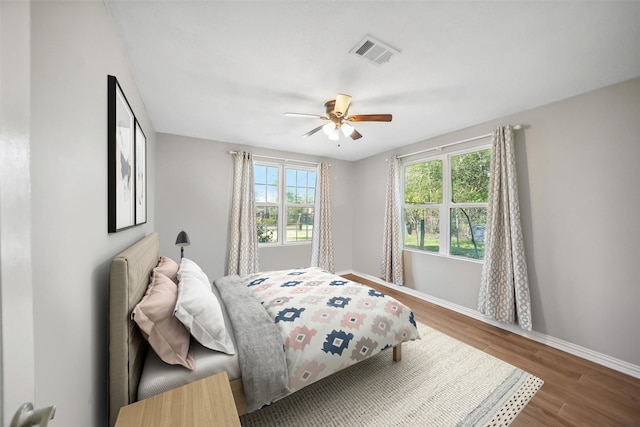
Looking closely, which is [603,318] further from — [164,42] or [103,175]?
[164,42]

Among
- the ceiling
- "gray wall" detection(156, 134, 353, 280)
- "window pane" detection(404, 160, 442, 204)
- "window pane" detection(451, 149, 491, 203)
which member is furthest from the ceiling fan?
"gray wall" detection(156, 134, 353, 280)

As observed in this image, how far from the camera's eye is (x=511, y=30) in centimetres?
144

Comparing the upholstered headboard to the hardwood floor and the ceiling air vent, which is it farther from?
the hardwood floor

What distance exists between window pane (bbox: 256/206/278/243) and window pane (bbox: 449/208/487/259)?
279 cm

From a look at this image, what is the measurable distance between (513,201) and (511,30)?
1716mm

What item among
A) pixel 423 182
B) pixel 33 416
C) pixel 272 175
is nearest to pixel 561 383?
pixel 423 182

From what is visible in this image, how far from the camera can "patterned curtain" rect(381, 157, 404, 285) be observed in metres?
3.86

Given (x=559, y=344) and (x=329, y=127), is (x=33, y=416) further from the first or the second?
(x=559, y=344)

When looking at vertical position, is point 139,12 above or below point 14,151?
above

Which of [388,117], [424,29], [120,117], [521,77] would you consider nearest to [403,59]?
[424,29]

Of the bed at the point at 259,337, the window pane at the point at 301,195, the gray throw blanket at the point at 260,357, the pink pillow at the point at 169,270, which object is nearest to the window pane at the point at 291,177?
the window pane at the point at 301,195

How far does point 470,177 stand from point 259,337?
3.12 m

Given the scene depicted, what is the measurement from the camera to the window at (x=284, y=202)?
405 cm

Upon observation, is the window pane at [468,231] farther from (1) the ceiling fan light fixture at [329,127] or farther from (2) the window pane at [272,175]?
(2) the window pane at [272,175]
